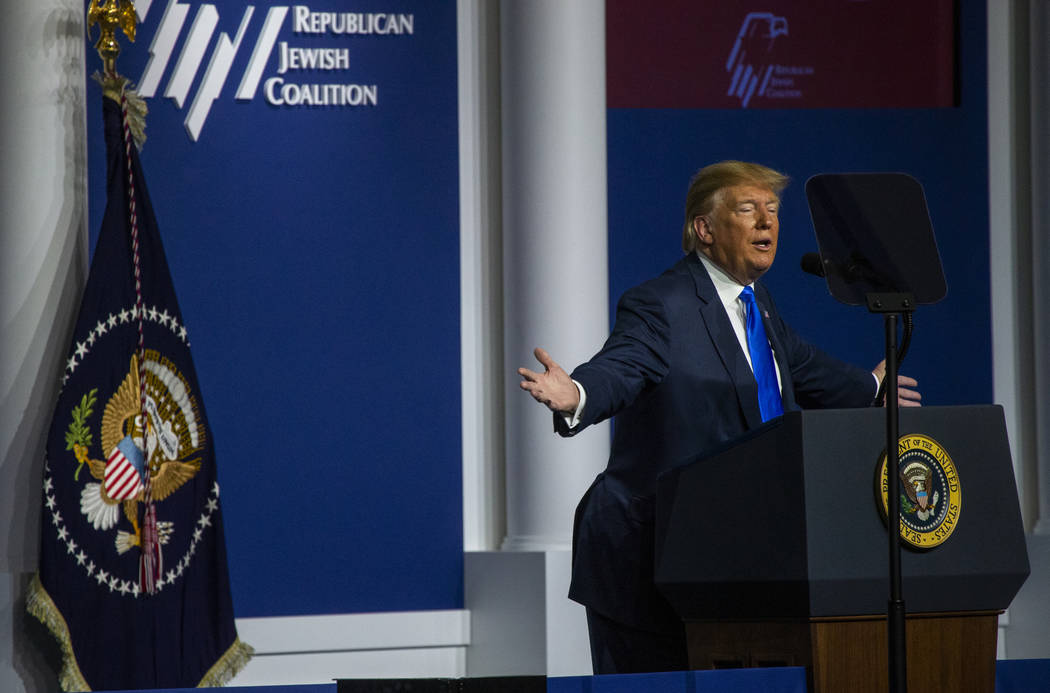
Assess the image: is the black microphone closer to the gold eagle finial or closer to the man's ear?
the man's ear

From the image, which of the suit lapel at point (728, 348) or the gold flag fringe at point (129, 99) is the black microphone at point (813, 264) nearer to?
the suit lapel at point (728, 348)

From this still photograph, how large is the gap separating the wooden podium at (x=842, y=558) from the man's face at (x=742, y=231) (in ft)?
2.33

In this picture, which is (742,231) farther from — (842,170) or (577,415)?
(842,170)

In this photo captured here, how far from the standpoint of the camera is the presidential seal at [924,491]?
211 cm

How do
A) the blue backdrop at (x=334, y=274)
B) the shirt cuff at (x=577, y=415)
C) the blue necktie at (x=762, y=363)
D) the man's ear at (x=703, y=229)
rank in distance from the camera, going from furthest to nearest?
the blue backdrop at (x=334, y=274) → the man's ear at (x=703, y=229) → the blue necktie at (x=762, y=363) → the shirt cuff at (x=577, y=415)

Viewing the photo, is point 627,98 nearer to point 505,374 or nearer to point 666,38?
point 666,38

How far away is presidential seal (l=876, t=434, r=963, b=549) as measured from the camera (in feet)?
6.93

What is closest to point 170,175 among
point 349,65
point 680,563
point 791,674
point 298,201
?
point 298,201

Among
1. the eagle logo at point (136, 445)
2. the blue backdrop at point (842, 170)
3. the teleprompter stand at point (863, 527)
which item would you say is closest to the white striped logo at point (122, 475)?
the eagle logo at point (136, 445)

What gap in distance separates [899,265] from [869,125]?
3256mm

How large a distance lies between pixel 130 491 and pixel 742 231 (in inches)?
73.4

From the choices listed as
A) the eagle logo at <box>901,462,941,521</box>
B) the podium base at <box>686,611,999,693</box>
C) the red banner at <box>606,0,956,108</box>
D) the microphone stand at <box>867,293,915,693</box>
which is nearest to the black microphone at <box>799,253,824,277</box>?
the microphone stand at <box>867,293,915,693</box>

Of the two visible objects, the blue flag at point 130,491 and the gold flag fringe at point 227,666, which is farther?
the gold flag fringe at point 227,666

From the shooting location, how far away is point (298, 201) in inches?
187
